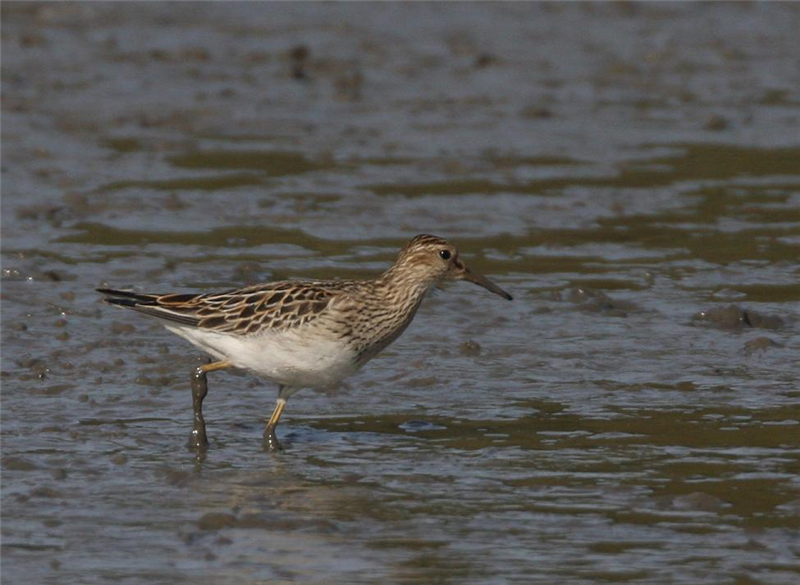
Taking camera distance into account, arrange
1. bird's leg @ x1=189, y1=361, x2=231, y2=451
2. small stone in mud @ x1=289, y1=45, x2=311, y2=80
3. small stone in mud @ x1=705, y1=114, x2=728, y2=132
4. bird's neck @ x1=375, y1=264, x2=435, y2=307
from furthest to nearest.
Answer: small stone in mud @ x1=289, y1=45, x2=311, y2=80, small stone in mud @ x1=705, y1=114, x2=728, y2=132, bird's neck @ x1=375, y1=264, x2=435, y2=307, bird's leg @ x1=189, y1=361, x2=231, y2=451

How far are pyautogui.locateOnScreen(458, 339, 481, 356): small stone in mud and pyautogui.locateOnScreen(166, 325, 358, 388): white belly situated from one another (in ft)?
5.95

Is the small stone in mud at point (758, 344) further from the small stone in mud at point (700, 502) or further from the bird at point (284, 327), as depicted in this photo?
the small stone in mud at point (700, 502)

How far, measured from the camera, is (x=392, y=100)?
19.0 metres

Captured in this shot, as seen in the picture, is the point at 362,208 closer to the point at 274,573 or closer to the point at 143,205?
the point at 143,205

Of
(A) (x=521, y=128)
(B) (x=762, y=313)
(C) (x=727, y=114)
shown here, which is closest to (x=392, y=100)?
(A) (x=521, y=128)

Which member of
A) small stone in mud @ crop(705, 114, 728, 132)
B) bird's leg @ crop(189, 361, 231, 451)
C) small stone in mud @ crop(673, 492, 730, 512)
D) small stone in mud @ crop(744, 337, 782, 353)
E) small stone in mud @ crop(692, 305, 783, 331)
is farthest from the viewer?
small stone in mud @ crop(705, 114, 728, 132)

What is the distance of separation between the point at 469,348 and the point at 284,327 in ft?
6.83

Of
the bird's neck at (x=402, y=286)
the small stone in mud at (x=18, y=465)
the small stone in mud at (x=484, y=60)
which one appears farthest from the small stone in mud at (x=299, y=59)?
the small stone in mud at (x=18, y=465)

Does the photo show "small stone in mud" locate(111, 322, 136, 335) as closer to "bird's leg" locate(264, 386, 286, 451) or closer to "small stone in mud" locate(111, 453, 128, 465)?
"bird's leg" locate(264, 386, 286, 451)

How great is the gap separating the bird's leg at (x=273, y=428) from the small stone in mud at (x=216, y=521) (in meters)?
1.36

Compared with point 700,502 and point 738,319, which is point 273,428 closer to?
point 700,502

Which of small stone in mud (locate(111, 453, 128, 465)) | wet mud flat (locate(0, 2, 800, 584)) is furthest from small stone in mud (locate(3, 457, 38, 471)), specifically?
small stone in mud (locate(111, 453, 128, 465))

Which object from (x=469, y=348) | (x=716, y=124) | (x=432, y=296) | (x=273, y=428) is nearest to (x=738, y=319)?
(x=469, y=348)

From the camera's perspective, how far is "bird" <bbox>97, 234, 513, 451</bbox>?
962cm
